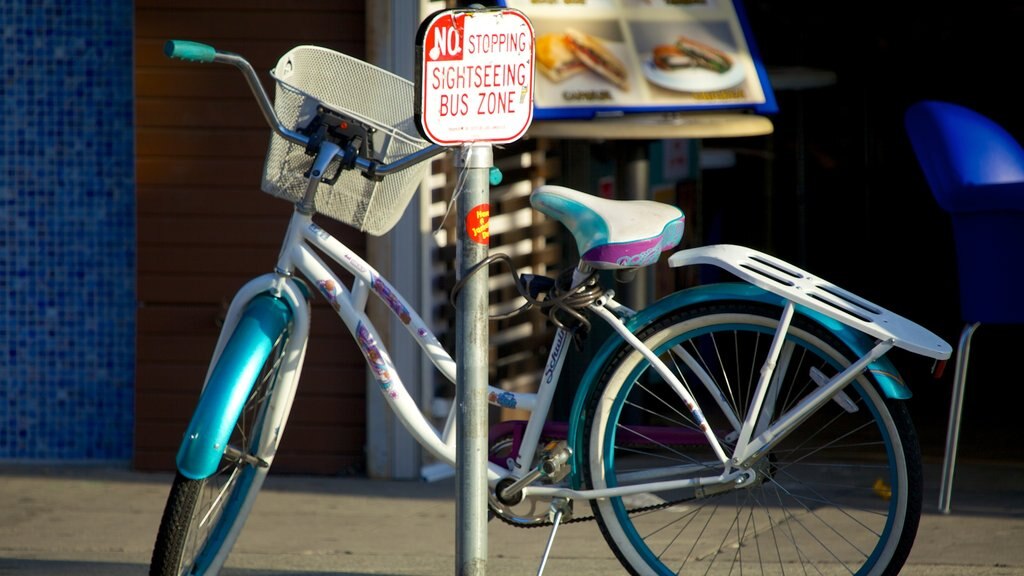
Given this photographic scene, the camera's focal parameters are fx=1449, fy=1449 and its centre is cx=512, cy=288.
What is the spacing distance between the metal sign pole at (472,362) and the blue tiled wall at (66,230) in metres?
2.96

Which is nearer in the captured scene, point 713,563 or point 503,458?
point 503,458

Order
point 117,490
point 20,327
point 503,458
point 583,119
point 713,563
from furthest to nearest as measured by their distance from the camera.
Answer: point 20,327, point 117,490, point 583,119, point 713,563, point 503,458

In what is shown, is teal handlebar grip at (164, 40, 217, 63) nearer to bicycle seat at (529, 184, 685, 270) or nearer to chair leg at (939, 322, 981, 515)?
bicycle seat at (529, 184, 685, 270)

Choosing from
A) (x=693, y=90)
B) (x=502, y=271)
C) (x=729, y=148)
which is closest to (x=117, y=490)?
(x=502, y=271)

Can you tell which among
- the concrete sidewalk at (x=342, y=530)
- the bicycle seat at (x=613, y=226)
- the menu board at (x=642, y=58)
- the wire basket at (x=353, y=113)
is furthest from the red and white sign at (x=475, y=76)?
the menu board at (x=642, y=58)

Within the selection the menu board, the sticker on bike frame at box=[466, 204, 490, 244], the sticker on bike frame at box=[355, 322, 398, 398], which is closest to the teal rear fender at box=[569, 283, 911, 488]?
the sticker on bike frame at box=[355, 322, 398, 398]

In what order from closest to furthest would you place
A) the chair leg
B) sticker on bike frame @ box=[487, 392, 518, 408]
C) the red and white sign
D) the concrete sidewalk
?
the red and white sign < sticker on bike frame @ box=[487, 392, 518, 408] < the concrete sidewalk < the chair leg

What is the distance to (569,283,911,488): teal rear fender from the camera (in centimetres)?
323

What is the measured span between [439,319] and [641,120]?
3.80 ft

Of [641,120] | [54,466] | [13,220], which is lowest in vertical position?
[54,466]

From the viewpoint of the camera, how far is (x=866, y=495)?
16.2 feet

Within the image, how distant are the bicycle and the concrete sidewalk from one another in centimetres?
70

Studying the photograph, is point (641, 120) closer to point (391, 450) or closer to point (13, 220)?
point (391, 450)

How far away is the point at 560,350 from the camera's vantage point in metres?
3.48
